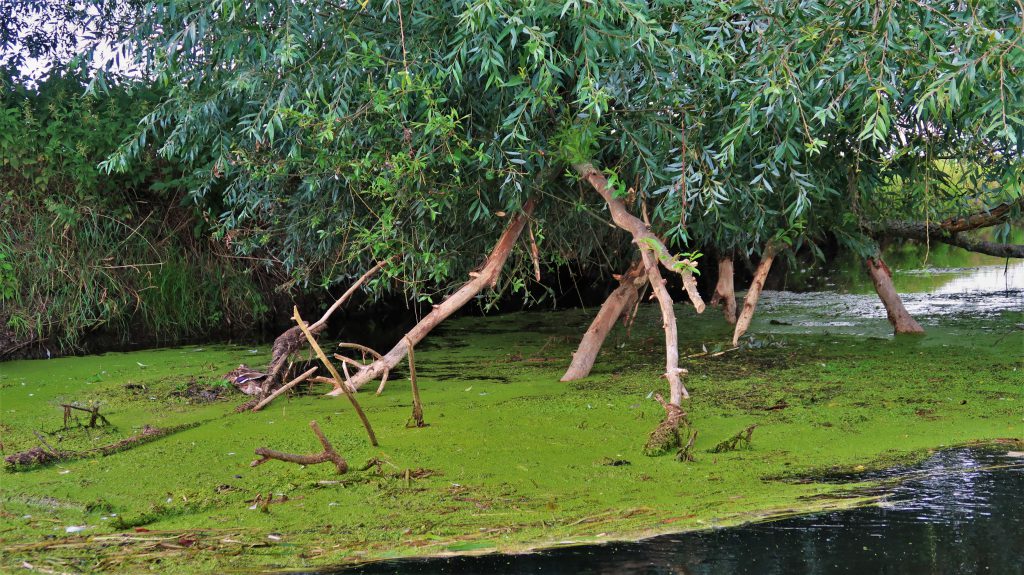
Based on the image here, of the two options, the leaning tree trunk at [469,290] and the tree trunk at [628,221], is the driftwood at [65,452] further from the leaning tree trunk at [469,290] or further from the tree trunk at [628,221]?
the tree trunk at [628,221]

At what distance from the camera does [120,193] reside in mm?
7703

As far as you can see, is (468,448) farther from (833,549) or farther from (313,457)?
(833,549)

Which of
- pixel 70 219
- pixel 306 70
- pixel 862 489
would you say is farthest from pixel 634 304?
pixel 70 219

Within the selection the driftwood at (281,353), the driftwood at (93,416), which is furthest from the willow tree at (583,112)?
the driftwood at (93,416)

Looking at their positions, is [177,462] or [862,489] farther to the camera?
[177,462]

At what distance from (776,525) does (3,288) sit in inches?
235

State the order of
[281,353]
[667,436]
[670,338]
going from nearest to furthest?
1. [667,436]
2. [670,338]
3. [281,353]

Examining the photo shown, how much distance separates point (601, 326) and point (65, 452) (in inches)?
118

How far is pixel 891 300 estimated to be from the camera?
6879 millimetres

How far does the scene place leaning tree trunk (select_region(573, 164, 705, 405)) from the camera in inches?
163

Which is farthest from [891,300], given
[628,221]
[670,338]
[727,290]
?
[670,338]

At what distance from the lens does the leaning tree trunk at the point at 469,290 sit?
205 inches

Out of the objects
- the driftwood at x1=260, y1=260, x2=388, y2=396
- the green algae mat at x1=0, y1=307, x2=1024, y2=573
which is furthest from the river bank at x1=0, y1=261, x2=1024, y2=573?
the driftwood at x1=260, y1=260, x2=388, y2=396

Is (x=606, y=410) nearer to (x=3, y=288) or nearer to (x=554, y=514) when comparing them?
(x=554, y=514)
